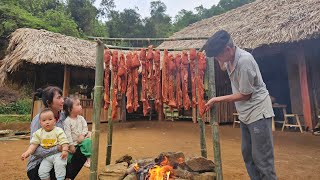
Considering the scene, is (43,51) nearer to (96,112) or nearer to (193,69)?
(96,112)

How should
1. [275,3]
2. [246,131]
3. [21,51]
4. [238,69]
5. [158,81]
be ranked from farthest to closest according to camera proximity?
[275,3], [21,51], [158,81], [246,131], [238,69]

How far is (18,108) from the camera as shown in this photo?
58.5 ft

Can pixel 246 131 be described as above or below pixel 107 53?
below

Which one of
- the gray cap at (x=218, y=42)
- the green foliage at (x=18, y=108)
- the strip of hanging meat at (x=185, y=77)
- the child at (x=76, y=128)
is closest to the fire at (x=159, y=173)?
the child at (x=76, y=128)

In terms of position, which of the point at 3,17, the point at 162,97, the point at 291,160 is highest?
the point at 3,17

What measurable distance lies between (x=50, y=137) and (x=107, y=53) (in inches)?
59.2

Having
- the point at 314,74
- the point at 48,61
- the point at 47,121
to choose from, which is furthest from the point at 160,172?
the point at 314,74

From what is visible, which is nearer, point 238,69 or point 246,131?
point 238,69

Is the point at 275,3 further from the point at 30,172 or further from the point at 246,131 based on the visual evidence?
the point at 30,172

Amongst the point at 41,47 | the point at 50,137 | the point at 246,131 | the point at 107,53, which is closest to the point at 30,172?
the point at 50,137

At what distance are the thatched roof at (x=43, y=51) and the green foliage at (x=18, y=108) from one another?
821 cm

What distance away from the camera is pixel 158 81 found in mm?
3820

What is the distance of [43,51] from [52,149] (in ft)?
25.4

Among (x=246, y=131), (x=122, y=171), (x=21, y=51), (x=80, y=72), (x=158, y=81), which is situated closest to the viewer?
(x=246, y=131)
